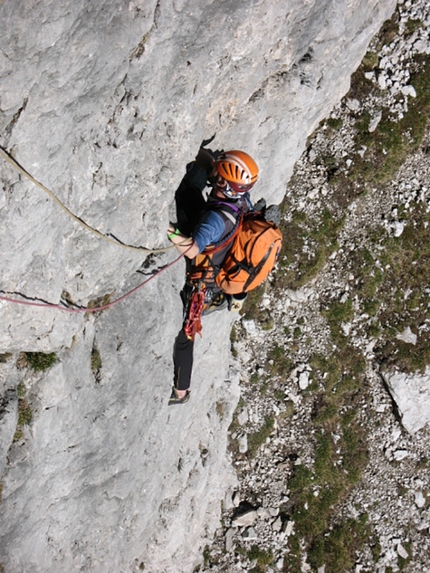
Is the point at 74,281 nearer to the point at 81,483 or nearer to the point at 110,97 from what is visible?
the point at 110,97

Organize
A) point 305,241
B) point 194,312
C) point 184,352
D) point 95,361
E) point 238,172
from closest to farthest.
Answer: point 238,172 < point 95,361 < point 194,312 < point 184,352 < point 305,241

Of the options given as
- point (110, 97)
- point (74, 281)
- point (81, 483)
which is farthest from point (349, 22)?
point (81, 483)

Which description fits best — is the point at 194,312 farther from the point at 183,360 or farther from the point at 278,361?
the point at 278,361

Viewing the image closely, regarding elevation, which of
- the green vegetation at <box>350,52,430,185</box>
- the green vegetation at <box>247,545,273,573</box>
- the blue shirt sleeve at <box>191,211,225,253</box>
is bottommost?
the green vegetation at <box>247,545,273,573</box>

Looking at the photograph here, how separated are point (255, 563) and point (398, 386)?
5.84 meters

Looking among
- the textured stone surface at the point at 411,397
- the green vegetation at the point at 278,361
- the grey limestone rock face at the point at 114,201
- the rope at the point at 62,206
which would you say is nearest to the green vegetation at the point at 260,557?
the grey limestone rock face at the point at 114,201

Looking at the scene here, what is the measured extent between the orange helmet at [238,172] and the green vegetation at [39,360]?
386 centimetres

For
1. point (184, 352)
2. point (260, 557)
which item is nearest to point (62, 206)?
A: point (184, 352)

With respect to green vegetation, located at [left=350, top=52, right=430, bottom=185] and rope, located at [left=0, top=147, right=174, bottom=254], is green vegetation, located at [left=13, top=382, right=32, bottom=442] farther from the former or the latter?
green vegetation, located at [left=350, top=52, right=430, bottom=185]

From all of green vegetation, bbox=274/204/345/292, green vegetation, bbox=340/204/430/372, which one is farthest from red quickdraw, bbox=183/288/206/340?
green vegetation, bbox=340/204/430/372

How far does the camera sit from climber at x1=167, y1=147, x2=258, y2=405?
882 cm

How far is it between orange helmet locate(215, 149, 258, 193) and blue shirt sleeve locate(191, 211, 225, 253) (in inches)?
24.0

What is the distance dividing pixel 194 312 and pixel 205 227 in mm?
2158

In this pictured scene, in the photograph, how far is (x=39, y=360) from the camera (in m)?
8.04
